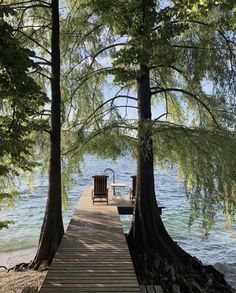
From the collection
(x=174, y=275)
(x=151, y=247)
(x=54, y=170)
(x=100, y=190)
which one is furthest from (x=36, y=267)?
→ (x=100, y=190)

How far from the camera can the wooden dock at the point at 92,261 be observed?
642cm

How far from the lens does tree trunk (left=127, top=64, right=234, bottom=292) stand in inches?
399

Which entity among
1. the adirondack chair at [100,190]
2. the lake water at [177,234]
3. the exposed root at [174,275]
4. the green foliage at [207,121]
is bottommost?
the lake water at [177,234]

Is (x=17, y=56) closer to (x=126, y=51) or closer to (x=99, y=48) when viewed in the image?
(x=126, y=51)

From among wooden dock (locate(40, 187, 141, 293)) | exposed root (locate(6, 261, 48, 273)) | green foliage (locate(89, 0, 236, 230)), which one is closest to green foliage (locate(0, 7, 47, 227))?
wooden dock (locate(40, 187, 141, 293))

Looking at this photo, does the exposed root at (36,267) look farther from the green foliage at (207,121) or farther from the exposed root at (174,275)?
the green foliage at (207,121)

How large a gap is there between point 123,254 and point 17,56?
4451 millimetres

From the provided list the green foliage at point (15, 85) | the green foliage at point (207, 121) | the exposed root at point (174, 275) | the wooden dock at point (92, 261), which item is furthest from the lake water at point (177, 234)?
the green foliage at point (15, 85)

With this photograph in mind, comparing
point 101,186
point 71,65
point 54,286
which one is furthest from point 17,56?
point 101,186

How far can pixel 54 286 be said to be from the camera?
6359mm

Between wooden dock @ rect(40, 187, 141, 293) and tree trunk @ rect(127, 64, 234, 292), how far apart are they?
0.82 m

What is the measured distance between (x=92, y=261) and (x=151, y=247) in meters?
3.69

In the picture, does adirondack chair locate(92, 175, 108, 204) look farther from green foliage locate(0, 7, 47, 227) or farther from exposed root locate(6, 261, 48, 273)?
green foliage locate(0, 7, 47, 227)

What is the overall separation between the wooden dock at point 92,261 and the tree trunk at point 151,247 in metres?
0.82
